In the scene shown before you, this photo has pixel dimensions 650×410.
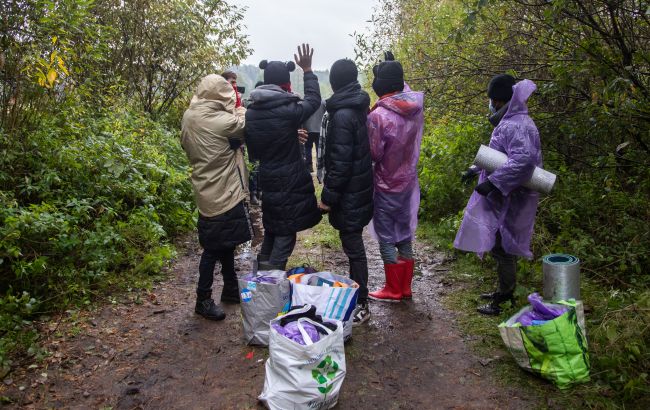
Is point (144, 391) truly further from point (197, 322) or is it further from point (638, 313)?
point (638, 313)

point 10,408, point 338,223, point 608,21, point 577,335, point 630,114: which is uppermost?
point 608,21

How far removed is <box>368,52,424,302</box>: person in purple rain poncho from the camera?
4.14 metres

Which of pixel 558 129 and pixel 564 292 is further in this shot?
pixel 558 129

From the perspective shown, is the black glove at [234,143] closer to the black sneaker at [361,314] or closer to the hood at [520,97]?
the black sneaker at [361,314]

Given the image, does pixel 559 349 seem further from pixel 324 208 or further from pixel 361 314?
pixel 324 208

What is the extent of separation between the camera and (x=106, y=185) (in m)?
5.46

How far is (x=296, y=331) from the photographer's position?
9.57 ft

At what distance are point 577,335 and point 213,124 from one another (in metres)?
2.96

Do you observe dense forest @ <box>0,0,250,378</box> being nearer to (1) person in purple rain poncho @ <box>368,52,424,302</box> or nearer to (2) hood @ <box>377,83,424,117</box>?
(1) person in purple rain poncho @ <box>368,52,424,302</box>

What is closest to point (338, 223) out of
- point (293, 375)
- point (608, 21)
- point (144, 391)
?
point (293, 375)

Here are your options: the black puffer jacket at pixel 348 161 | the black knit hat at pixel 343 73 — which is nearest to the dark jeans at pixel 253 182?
the black puffer jacket at pixel 348 161

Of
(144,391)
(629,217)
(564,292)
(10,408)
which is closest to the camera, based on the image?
(10,408)

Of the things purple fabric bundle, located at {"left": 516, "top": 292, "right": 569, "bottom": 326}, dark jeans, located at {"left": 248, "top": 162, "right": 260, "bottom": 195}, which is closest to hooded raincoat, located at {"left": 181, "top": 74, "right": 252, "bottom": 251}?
purple fabric bundle, located at {"left": 516, "top": 292, "right": 569, "bottom": 326}

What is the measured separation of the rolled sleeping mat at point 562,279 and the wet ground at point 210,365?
74 centimetres
